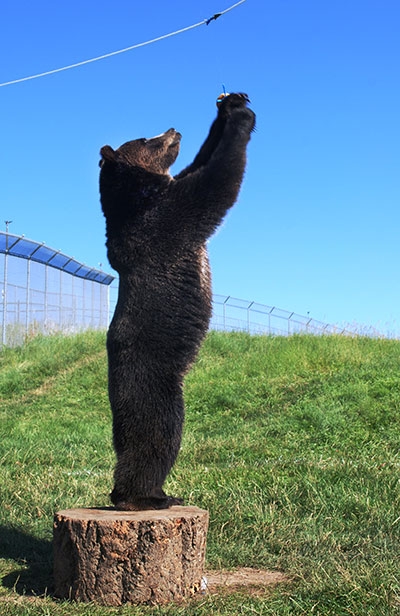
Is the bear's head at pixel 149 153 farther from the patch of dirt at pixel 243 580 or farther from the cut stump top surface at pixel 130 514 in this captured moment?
the patch of dirt at pixel 243 580

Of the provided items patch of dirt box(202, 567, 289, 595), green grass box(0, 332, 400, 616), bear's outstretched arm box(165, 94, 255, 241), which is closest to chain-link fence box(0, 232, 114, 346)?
green grass box(0, 332, 400, 616)

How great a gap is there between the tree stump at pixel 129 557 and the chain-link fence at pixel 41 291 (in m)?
13.5

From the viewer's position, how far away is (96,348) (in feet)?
51.5

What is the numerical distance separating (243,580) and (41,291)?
2022 cm

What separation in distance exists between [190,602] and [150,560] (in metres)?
0.31

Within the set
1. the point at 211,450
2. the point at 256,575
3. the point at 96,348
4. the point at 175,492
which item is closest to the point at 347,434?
the point at 211,450

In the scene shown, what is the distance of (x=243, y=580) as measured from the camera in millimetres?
4469

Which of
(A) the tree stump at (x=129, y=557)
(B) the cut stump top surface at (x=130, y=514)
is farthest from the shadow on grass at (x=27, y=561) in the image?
(B) the cut stump top surface at (x=130, y=514)

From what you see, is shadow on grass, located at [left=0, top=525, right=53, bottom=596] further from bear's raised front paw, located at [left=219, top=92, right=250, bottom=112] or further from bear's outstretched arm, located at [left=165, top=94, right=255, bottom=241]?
bear's raised front paw, located at [left=219, top=92, right=250, bottom=112]

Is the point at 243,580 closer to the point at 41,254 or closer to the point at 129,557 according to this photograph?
the point at 129,557

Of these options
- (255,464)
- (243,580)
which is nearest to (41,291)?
(255,464)

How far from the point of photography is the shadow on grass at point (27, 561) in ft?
14.6

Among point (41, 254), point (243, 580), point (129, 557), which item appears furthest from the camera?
point (41, 254)

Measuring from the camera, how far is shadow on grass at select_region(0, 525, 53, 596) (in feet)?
14.6
